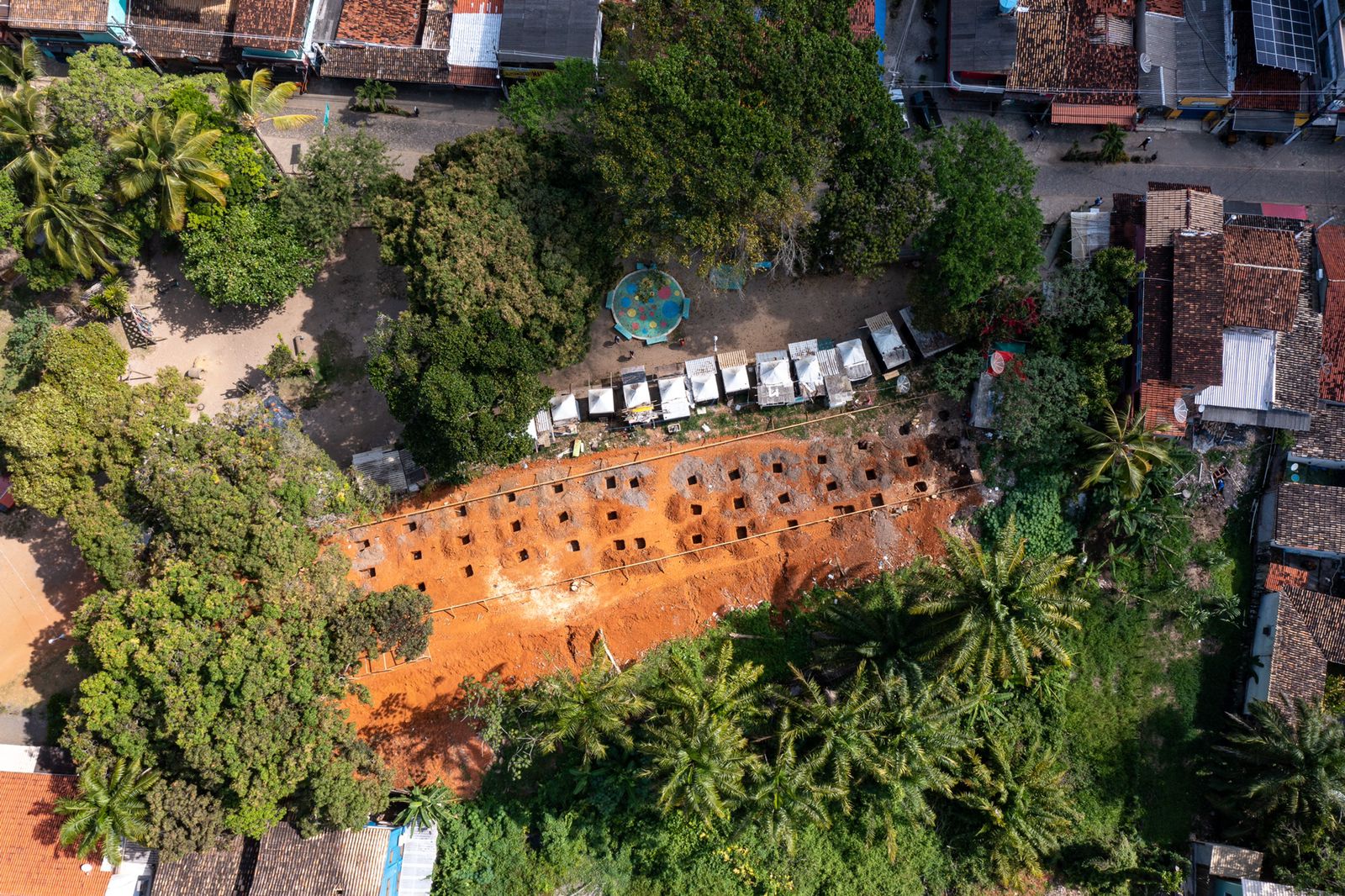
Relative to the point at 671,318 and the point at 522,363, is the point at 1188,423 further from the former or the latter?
the point at 522,363

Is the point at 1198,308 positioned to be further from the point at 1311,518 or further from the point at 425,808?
the point at 425,808

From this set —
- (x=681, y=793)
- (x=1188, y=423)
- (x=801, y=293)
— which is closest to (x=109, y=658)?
(x=681, y=793)

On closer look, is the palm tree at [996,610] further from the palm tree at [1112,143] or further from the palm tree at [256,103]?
the palm tree at [256,103]

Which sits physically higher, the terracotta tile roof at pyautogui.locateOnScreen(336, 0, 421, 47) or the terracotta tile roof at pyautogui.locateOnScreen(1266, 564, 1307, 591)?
the terracotta tile roof at pyautogui.locateOnScreen(336, 0, 421, 47)

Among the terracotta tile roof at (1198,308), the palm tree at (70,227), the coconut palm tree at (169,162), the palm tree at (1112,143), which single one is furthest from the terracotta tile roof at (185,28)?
the terracotta tile roof at (1198,308)

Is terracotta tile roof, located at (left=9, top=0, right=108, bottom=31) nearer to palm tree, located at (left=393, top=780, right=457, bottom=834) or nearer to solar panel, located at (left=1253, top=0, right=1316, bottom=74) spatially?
palm tree, located at (left=393, top=780, right=457, bottom=834)

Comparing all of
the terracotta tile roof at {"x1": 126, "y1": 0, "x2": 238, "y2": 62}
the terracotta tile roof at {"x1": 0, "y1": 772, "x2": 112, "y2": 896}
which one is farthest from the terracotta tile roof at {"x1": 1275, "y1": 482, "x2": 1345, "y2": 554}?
the terracotta tile roof at {"x1": 126, "y1": 0, "x2": 238, "y2": 62}
